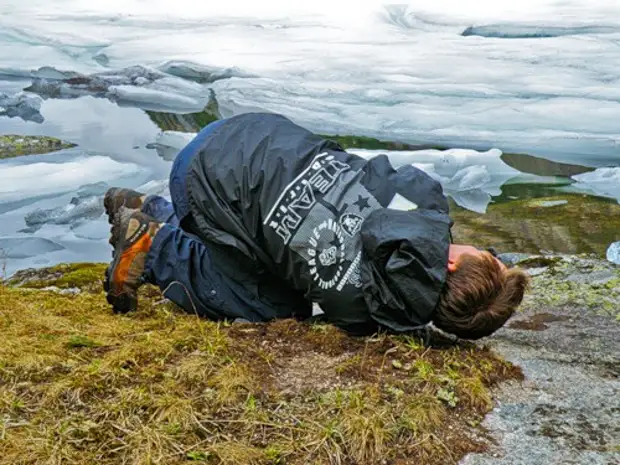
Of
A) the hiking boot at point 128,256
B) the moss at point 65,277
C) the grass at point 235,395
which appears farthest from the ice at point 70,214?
the grass at point 235,395

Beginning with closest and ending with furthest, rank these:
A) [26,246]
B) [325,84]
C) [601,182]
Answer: [26,246], [601,182], [325,84]

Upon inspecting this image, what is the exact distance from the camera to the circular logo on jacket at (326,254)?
2.79 meters

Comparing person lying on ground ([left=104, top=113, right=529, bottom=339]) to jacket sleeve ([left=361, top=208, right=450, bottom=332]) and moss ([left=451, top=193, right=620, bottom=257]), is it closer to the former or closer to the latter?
jacket sleeve ([left=361, top=208, right=450, bottom=332])

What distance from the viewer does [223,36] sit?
12.3 m

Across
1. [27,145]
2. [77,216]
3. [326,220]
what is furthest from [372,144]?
[326,220]

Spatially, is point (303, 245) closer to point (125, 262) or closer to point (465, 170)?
point (125, 262)

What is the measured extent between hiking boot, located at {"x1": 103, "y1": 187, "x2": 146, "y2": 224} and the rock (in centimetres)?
177

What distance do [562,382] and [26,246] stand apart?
19.0 ft

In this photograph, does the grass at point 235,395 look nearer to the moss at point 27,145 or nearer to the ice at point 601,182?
the ice at point 601,182

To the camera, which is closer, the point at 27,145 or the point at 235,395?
the point at 235,395

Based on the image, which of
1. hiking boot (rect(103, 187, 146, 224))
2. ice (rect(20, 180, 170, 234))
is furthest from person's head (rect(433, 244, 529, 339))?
ice (rect(20, 180, 170, 234))

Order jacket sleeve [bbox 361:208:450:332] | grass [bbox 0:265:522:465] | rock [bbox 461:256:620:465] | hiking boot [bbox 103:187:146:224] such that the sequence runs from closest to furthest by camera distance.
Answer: grass [bbox 0:265:522:465] < rock [bbox 461:256:620:465] < jacket sleeve [bbox 361:208:450:332] < hiking boot [bbox 103:187:146:224]

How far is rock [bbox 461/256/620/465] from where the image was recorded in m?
2.14

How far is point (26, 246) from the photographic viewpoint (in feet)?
23.9
